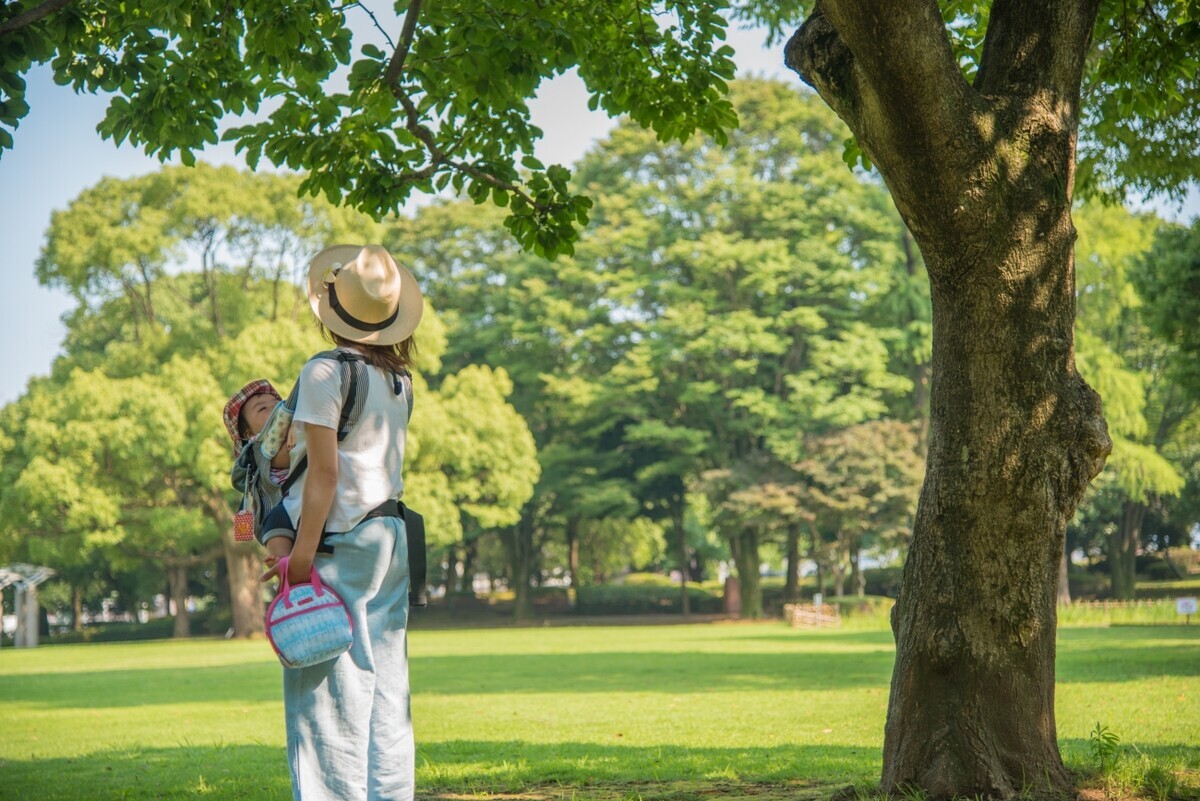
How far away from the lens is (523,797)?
6.47 m

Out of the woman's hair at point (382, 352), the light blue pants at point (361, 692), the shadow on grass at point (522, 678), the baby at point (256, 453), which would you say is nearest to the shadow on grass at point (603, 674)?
the shadow on grass at point (522, 678)

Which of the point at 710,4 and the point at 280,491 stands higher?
the point at 710,4

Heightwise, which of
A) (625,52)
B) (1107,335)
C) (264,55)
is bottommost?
(264,55)

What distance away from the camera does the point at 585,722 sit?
36.5ft

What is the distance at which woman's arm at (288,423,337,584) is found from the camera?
12.1 ft

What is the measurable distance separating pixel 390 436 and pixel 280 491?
0.43 m

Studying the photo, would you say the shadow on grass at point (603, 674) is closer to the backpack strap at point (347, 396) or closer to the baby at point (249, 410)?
the baby at point (249, 410)

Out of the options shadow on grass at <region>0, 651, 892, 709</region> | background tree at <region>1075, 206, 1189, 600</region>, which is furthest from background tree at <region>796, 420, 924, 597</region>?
shadow on grass at <region>0, 651, 892, 709</region>

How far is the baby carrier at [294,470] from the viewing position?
3.83 meters

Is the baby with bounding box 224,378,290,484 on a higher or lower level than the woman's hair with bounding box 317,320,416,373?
→ lower

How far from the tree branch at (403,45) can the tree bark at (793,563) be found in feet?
117

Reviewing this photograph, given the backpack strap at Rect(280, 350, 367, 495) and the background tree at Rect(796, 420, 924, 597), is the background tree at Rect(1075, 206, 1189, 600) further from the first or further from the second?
the backpack strap at Rect(280, 350, 367, 495)

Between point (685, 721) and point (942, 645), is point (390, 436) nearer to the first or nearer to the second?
point (942, 645)

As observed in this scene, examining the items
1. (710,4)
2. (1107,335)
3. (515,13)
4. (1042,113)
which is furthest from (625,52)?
(1107,335)
